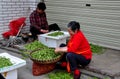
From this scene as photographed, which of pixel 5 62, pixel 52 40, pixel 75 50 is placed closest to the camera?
pixel 5 62

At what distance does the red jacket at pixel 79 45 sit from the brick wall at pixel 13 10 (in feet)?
12.6

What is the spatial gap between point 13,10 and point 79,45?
4128 mm

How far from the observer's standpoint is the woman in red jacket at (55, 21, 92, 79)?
16.0 ft

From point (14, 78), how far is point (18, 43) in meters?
2.87

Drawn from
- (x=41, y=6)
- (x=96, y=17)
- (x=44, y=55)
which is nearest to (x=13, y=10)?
(x=41, y=6)

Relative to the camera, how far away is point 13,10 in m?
8.38

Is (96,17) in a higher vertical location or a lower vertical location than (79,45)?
higher

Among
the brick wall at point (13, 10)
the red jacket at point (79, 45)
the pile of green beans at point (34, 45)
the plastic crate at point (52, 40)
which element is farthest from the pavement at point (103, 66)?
the brick wall at point (13, 10)

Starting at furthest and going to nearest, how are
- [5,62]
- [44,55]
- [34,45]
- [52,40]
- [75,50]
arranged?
1. [34,45]
2. [52,40]
3. [44,55]
4. [75,50]
5. [5,62]

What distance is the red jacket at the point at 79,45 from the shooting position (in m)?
4.89

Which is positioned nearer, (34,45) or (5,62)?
(5,62)

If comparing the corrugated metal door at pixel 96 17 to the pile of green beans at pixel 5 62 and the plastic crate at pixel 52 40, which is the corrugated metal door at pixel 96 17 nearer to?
the plastic crate at pixel 52 40

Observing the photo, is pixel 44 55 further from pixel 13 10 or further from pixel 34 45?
pixel 13 10

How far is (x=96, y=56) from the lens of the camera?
246 inches
